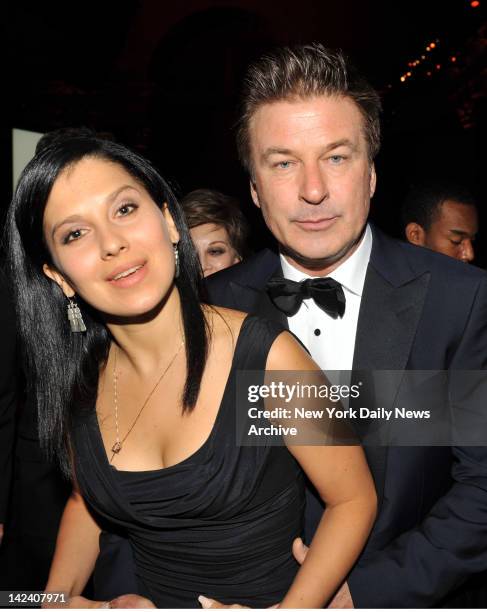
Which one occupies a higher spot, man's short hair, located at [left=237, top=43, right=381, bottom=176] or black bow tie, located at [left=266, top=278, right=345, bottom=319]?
man's short hair, located at [left=237, top=43, right=381, bottom=176]

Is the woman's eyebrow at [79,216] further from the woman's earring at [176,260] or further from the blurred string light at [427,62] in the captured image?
the blurred string light at [427,62]

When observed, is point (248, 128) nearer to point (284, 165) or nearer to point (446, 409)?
point (284, 165)

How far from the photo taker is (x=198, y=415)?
1.68 meters

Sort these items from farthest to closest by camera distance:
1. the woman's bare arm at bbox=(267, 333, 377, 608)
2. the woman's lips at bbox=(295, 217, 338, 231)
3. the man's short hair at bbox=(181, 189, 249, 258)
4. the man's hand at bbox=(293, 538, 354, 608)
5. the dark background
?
the dark background → the man's short hair at bbox=(181, 189, 249, 258) → the woman's lips at bbox=(295, 217, 338, 231) → the man's hand at bbox=(293, 538, 354, 608) → the woman's bare arm at bbox=(267, 333, 377, 608)

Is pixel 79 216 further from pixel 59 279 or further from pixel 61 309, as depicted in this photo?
pixel 61 309

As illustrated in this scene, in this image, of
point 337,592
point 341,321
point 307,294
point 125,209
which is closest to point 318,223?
point 307,294

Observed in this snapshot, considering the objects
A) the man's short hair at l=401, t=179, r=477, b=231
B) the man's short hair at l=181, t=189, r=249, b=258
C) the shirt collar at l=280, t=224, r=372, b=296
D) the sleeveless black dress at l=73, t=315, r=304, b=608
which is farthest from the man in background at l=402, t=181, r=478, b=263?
the sleeveless black dress at l=73, t=315, r=304, b=608

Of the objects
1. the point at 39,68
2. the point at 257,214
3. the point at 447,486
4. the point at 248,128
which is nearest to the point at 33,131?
the point at 39,68

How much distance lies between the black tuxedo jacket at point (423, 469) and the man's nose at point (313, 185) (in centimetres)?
29

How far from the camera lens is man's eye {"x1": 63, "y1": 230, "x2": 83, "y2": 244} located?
1.62 metres

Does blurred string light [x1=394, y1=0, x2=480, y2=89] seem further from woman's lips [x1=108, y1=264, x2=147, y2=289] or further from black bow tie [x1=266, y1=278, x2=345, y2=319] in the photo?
woman's lips [x1=108, y1=264, x2=147, y2=289]

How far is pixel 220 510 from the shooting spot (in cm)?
165

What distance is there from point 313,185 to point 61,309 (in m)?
0.84

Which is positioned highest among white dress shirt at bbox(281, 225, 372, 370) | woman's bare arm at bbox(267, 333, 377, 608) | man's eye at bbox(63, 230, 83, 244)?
man's eye at bbox(63, 230, 83, 244)
